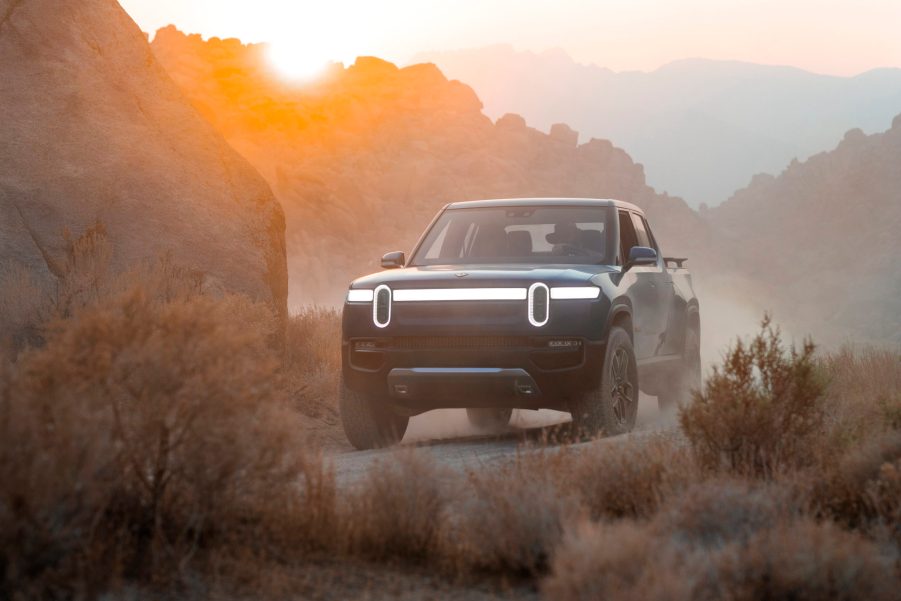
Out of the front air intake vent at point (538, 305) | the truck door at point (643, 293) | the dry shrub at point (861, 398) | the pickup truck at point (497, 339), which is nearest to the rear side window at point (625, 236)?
the truck door at point (643, 293)

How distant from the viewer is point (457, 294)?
823 centimetres

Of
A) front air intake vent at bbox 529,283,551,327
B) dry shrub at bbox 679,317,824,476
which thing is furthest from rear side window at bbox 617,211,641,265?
dry shrub at bbox 679,317,824,476

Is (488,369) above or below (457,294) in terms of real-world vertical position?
below

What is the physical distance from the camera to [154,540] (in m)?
4.47

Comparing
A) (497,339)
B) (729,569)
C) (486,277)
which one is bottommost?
(729,569)

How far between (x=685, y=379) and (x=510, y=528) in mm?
7226

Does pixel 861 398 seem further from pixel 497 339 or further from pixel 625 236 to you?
pixel 497 339

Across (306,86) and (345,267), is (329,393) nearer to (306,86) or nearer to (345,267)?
(345,267)

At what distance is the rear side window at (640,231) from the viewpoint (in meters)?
10.9

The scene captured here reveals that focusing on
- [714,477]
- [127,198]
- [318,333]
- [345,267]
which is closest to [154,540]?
[714,477]

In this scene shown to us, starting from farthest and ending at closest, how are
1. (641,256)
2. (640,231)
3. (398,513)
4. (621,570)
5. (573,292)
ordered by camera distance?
1. (640,231)
2. (641,256)
3. (573,292)
4. (398,513)
5. (621,570)

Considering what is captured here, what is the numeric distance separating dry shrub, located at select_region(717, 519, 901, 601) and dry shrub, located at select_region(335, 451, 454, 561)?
4.35ft

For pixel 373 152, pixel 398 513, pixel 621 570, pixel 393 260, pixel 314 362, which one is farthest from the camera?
pixel 373 152

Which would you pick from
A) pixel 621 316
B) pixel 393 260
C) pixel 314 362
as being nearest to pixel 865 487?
pixel 621 316
